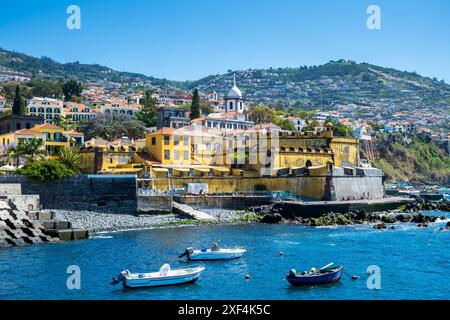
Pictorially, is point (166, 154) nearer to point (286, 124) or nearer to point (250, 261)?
point (250, 261)

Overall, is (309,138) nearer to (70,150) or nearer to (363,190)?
(363,190)

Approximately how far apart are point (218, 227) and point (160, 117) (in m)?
38.7

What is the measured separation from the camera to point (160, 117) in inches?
3113

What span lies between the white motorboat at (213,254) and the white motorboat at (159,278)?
4.50 meters

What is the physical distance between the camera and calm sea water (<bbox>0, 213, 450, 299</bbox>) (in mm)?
23516

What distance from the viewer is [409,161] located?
128 meters

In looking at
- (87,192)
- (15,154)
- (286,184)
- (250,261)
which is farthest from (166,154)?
(250,261)

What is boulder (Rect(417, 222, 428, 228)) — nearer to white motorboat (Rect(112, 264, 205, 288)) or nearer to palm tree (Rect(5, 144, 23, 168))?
white motorboat (Rect(112, 264, 205, 288))

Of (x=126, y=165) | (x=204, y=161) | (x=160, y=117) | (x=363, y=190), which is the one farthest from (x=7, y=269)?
(x=160, y=117)

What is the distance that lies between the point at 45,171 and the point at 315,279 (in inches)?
1068

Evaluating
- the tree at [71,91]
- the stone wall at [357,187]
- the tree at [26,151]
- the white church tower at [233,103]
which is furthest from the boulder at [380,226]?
the tree at [71,91]

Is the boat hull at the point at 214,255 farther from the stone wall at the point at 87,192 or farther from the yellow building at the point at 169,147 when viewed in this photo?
the yellow building at the point at 169,147

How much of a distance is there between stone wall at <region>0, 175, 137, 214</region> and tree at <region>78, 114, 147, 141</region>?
26809 mm

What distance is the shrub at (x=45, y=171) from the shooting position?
147 ft
